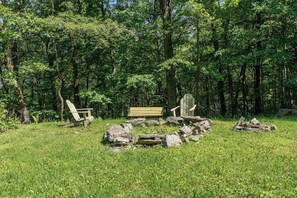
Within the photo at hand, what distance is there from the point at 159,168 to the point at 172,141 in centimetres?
130

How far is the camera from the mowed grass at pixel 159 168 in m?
3.15

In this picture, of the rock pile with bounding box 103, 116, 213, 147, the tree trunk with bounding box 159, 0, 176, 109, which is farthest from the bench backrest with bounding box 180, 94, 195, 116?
the rock pile with bounding box 103, 116, 213, 147

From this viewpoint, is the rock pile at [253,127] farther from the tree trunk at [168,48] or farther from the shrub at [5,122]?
the shrub at [5,122]

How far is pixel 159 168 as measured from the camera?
3.92 metres

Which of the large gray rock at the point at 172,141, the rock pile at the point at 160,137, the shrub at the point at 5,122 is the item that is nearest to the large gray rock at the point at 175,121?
the rock pile at the point at 160,137

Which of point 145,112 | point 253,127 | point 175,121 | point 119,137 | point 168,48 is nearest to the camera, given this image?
point 119,137

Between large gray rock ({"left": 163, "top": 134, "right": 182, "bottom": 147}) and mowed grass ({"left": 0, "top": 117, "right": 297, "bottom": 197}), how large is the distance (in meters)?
0.21

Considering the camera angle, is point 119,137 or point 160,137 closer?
point 160,137

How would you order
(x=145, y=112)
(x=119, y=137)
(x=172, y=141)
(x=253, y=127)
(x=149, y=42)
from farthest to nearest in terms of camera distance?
1. (x=149, y=42)
2. (x=145, y=112)
3. (x=253, y=127)
4. (x=119, y=137)
5. (x=172, y=141)

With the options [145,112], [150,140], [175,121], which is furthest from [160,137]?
[145,112]

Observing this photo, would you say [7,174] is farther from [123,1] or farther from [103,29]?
[123,1]

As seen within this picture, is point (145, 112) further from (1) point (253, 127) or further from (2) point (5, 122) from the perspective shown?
(2) point (5, 122)

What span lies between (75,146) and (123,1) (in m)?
10.6

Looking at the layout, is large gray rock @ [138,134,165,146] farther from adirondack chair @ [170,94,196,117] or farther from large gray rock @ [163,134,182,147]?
adirondack chair @ [170,94,196,117]
